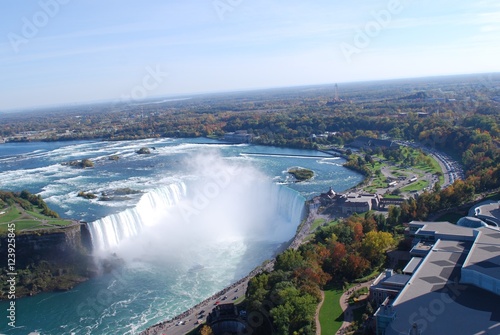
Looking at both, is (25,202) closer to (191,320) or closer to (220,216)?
(220,216)

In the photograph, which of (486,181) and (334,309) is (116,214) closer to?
(334,309)

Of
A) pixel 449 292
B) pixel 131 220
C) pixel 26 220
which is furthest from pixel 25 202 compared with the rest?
pixel 449 292

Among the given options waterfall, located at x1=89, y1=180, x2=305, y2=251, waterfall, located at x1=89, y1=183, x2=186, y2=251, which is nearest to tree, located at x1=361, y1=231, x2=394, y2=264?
waterfall, located at x1=89, y1=180, x2=305, y2=251

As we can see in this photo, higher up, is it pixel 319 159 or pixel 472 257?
pixel 472 257

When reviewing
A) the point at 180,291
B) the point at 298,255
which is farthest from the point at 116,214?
the point at 298,255

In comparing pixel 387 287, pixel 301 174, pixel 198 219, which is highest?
pixel 387 287

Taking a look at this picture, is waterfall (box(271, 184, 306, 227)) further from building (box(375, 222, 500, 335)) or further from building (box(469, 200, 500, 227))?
building (box(375, 222, 500, 335))

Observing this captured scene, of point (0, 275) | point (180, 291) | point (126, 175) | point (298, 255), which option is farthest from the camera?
point (126, 175)
